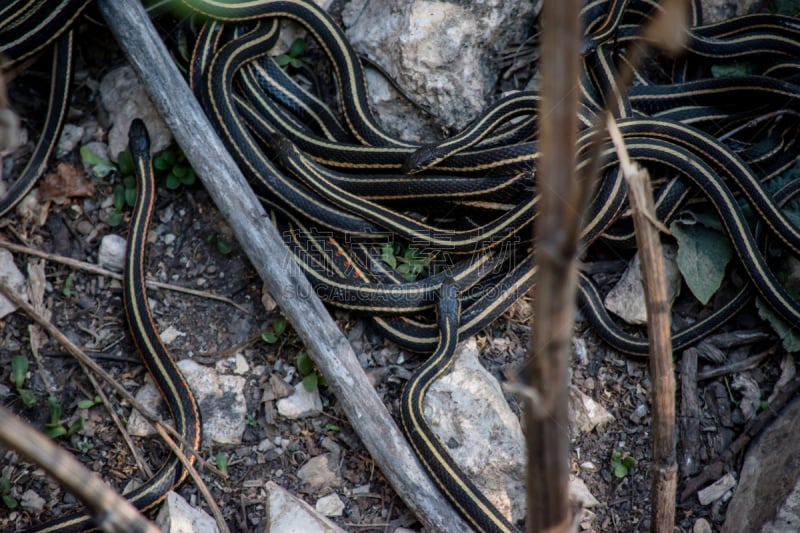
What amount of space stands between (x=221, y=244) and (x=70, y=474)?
3264 millimetres

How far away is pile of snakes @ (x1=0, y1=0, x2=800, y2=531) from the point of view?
4.17 m

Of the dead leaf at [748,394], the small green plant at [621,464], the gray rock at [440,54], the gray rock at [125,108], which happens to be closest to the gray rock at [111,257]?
the gray rock at [125,108]

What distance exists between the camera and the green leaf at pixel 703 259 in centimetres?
419

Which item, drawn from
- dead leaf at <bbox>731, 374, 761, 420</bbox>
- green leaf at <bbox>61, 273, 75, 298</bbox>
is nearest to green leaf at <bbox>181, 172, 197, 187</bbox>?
green leaf at <bbox>61, 273, 75, 298</bbox>

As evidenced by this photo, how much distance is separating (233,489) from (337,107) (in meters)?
2.89

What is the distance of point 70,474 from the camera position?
1345 millimetres

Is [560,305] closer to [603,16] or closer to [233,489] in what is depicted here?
[233,489]

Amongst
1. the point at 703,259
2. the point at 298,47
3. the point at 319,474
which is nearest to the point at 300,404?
the point at 319,474

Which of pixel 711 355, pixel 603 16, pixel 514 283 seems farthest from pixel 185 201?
pixel 711 355

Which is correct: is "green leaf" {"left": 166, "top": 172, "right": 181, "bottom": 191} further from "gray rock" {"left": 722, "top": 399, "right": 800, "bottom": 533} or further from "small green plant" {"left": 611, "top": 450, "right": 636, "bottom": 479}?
"gray rock" {"left": 722, "top": 399, "right": 800, "bottom": 533}

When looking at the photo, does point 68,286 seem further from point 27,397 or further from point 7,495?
point 7,495

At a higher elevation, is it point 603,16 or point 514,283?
point 603,16

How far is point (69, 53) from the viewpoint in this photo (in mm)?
4590

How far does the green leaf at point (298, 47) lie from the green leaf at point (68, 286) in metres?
2.36
